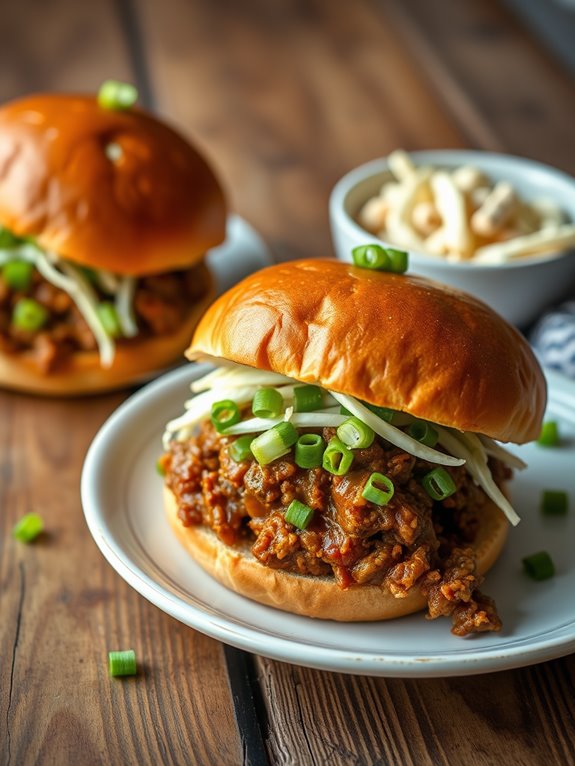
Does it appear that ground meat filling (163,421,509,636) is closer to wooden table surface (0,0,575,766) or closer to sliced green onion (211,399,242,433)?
sliced green onion (211,399,242,433)

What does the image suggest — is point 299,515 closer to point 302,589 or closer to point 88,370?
point 302,589

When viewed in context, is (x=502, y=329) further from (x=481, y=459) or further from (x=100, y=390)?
(x=100, y=390)

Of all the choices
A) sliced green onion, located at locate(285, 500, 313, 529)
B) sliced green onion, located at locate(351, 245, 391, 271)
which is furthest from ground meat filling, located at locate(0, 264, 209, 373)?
sliced green onion, located at locate(285, 500, 313, 529)

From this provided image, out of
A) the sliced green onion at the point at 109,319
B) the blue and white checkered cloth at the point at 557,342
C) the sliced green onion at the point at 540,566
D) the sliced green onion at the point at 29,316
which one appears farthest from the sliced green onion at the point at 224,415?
the blue and white checkered cloth at the point at 557,342

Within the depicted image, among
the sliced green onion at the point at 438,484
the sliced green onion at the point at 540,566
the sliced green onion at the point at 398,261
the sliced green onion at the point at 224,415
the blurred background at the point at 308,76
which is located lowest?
the blurred background at the point at 308,76

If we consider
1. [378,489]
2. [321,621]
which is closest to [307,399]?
[378,489]

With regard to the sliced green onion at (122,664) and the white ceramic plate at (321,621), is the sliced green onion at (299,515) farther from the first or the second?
the sliced green onion at (122,664)

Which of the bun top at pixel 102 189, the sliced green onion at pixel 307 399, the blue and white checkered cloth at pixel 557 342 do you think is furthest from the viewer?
the blue and white checkered cloth at pixel 557 342
